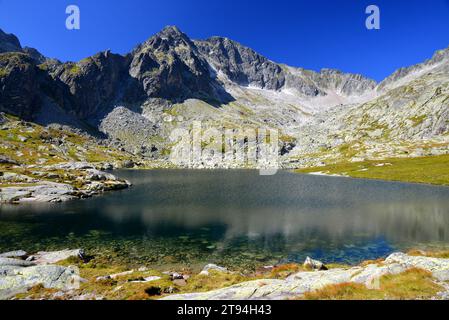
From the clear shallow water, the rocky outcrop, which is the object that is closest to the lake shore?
the clear shallow water

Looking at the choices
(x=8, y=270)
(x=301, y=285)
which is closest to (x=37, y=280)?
(x=8, y=270)

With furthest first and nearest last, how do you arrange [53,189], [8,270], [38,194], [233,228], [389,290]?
1. [53,189]
2. [38,194]
3. [233,228]
4. [8,270]
5. [389,290]

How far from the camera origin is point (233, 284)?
2505cm

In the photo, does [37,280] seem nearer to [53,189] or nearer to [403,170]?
[53,189]

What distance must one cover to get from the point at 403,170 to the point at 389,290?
5531 inches

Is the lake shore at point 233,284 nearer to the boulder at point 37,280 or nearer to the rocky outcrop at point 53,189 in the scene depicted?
the boulder at point 37,280

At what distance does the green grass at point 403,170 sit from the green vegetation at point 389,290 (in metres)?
108

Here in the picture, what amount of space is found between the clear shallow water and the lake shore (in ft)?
23.7

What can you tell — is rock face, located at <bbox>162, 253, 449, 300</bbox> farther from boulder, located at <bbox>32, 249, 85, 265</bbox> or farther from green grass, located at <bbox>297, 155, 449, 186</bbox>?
green grass, located at <bbox>297, 155, 449, 186</bbox>

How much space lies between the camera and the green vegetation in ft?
56.6
